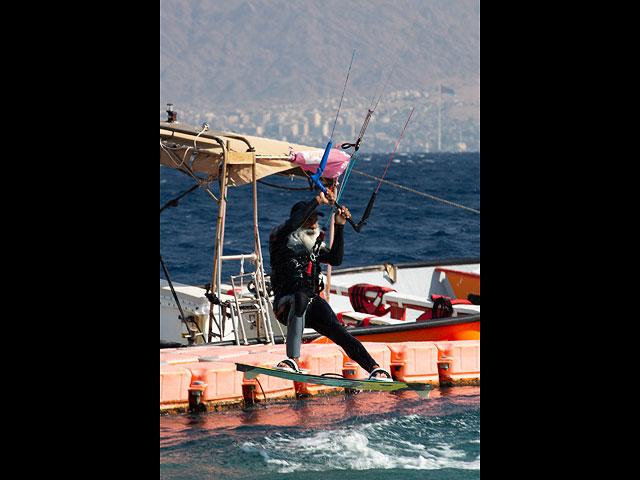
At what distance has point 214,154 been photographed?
36.1 ft

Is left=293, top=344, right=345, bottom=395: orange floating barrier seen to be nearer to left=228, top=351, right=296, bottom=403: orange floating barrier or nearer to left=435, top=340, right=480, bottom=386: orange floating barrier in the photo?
left=228, top=351, right=296, bottom=403: orange floating barrier

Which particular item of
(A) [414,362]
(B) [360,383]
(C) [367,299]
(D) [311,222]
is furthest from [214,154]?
(C) [367,299]

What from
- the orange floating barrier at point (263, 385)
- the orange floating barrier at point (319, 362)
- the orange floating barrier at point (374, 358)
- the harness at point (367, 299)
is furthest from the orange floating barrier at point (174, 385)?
the harness at point (367, 299)

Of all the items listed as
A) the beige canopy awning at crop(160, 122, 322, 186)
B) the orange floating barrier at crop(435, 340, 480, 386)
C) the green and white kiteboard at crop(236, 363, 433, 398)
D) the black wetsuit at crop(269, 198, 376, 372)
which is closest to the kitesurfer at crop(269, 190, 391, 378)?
the black wetsuit at crop(269, 198, 376, 372)

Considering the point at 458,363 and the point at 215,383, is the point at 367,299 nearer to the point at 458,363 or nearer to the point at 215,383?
the point at 458,363

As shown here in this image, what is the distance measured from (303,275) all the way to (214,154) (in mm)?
4095

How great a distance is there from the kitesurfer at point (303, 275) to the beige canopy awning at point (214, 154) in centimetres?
376

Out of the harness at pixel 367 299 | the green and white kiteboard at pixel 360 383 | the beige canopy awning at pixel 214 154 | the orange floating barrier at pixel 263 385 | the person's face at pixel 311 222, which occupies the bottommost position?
the orange floating barrier at pixel 263 385

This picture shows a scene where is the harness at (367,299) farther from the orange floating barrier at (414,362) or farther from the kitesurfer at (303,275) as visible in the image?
the kitesurfer at (303,275)

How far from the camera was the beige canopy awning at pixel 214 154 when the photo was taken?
432 inches

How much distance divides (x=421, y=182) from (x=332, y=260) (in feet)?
224
